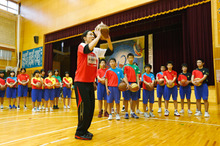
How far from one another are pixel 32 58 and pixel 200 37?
1214cm

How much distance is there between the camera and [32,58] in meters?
13.5

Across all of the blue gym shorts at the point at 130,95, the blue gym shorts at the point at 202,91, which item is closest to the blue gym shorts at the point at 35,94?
the blue gym shorts at the point at 130,95

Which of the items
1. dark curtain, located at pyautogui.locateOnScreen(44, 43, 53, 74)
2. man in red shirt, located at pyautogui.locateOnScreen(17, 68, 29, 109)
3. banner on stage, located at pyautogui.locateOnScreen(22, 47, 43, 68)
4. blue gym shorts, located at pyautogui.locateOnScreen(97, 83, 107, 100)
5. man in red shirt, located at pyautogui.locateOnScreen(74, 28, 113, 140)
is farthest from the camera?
banner on stage, located at pyautogui.locateOnScreen(22, 47, 43, 68)

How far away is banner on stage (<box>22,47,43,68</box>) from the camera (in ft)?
42.6

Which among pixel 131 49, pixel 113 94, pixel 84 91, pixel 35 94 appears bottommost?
pixel 35 94

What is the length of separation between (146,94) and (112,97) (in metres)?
1.02

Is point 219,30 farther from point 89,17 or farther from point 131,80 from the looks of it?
point 89,17

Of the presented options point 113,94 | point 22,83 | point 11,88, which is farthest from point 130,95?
point 11,88

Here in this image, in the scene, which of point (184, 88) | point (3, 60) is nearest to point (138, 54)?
point (184, 88)

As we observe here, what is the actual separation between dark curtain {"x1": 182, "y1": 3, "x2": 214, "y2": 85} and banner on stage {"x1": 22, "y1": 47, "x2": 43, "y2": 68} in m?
10.6

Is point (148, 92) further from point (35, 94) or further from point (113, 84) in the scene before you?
point (35, 94)

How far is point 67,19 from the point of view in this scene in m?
10.9

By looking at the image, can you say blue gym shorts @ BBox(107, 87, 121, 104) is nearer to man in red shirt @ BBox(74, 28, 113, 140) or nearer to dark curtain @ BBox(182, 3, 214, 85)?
man in red shirt @ BBox(74, 28, 113, 140)

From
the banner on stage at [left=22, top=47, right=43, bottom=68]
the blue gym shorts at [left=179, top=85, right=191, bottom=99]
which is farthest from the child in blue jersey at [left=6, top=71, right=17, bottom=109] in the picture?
the blue gym shorts at [left=179, top=85, right=191, bottom=99]
